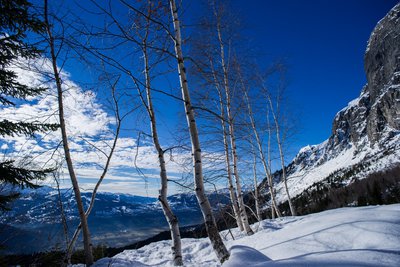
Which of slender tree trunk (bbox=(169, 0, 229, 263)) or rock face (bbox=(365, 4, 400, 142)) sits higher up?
rock face (bbox=(365, 4, 400, 142))

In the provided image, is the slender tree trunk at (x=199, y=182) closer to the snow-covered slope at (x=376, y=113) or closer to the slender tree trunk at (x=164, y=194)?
the slender tree trunk at (x=164, y=194)

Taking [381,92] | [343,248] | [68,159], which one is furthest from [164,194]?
[381,92]

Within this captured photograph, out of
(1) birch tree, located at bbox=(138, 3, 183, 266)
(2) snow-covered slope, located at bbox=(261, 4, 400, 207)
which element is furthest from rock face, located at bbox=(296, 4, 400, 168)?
(1) birch tree, located at bbox=(138, 3, 183, 266)

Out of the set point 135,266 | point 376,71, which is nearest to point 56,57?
point 135,266

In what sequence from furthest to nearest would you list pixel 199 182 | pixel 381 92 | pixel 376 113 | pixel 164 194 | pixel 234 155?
1. pixel 376 113
2. pixel 381 92
3. pixel 234 155
4. pixel 164 194
5. pixel 199 182

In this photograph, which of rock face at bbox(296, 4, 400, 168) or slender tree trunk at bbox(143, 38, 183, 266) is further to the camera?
rock face at bbox(296, 4, 400, 168)

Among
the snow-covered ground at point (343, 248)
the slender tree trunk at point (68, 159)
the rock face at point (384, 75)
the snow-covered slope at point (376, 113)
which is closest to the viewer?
the snow-covered ground at point (343, 248)

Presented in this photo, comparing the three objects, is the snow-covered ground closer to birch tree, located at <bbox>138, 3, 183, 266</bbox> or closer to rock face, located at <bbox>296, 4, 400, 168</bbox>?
birch tree, located at <bbox>138, 3, 183, 266</bbox>

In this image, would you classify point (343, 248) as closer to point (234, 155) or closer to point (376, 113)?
point (234, 155)

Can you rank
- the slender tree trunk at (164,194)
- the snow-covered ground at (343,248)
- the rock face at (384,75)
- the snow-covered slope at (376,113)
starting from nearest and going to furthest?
the snow-covered ground at (343,248), the slender tree trunk at (164,194), the snow-covered slope at (376,113), the rock face at (384,75)

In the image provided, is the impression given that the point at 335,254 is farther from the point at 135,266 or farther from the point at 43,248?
the point at 43,248

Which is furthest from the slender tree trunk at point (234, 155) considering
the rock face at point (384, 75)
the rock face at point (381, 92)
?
the rock face at point (384, 75)

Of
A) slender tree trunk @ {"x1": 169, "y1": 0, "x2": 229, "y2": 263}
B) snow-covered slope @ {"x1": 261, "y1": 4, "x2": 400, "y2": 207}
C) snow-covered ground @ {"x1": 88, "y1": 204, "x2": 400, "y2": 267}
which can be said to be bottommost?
snow-covered ground @ {"x1": 88, "y1": 204, "x2": 400, "y2": 267}

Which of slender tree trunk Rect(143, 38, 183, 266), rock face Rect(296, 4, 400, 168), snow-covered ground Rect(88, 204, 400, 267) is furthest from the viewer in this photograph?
rock face Rect(296, 4, 400, 168)
